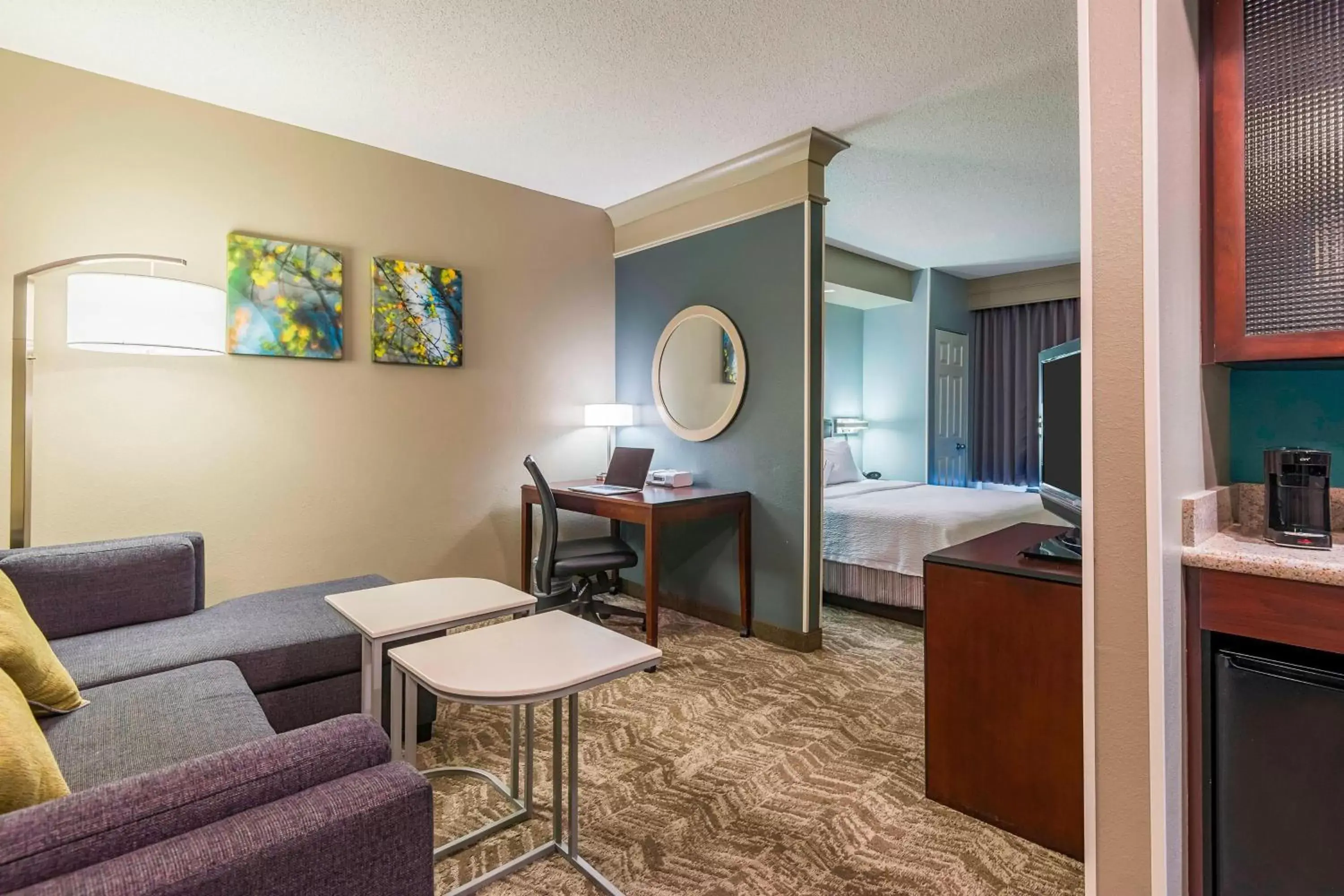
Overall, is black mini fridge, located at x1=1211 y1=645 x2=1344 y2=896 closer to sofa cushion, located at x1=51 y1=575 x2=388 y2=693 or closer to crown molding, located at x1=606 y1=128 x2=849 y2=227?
sofa cushion, located at x1=51 y1=575 x2=388 y2=693

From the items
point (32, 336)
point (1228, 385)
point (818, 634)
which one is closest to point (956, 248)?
point (818, 634)

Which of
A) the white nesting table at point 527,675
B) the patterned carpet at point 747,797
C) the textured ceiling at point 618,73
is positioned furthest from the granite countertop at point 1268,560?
the textured ceiling at point 618,73

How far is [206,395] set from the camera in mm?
2918

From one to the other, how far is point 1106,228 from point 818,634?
8.41 feet

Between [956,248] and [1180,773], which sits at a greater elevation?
[956,248]

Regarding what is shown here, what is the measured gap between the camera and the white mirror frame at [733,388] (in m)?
3.61

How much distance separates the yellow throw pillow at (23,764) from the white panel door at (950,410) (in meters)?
6.18

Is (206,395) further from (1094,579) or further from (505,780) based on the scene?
(1094,579)

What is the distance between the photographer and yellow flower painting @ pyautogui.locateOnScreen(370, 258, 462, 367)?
3.41m

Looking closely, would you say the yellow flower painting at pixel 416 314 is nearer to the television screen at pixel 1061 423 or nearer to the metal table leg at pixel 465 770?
the metal table leg at pixel 465 770

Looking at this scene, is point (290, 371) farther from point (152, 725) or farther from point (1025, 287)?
point (1025, 287)

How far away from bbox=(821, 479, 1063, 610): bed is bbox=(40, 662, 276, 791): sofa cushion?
2.64 meters

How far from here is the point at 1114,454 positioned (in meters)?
1.19

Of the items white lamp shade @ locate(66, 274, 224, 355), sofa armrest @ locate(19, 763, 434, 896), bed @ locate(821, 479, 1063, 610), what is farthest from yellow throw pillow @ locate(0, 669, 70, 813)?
bed @ locate(821, 479, 1063, 610)
